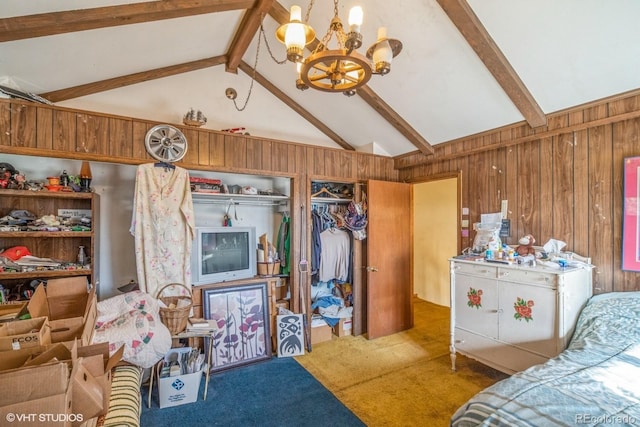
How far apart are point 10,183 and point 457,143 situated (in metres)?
4.25

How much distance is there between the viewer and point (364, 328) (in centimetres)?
385

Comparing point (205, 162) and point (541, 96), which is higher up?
point (541, 96)

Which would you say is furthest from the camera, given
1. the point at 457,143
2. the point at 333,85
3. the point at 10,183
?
the point at 457,143

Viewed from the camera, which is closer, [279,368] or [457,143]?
[279,368]

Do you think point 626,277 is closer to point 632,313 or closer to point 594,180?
point 632,313

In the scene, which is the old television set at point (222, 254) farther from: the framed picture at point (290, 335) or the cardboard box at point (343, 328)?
the cardboard box at point (343, 328)

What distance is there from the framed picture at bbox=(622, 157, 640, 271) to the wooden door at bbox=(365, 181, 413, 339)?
2.09 metres

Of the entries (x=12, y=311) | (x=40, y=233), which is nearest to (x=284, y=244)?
(x=40, y=233)

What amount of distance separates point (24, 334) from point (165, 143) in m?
1.93

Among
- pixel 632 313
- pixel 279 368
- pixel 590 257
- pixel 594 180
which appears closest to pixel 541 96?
pixel 594 180

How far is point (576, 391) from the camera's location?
1301 millimetres

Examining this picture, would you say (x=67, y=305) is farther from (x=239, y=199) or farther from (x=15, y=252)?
(x=239, y=199)

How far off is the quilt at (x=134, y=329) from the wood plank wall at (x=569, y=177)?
129 inches

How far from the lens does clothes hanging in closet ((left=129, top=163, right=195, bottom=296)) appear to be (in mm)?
2604
